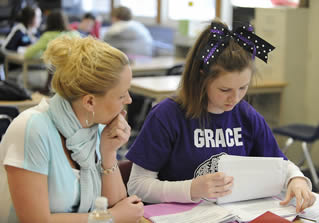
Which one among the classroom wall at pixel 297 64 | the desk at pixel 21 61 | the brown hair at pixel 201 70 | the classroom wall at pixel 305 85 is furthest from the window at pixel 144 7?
the brown hair at pixel 201 70

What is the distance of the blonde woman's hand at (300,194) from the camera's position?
5.44 feet

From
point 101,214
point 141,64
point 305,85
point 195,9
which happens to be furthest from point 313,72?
point 101,214

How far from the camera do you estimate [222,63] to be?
5.71 feet

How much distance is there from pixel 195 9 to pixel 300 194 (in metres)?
4.59

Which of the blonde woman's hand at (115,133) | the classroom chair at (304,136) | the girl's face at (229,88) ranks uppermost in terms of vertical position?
the girl's face at (229,88)

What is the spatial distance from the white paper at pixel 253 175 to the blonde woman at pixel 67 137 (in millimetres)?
328

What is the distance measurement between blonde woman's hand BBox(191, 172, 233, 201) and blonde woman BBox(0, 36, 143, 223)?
0.23 meters

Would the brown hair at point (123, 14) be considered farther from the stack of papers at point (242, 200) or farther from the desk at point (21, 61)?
the stack of papers at point (242, 200)

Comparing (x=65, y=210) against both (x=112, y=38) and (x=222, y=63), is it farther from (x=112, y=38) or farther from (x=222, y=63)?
(x=112, y=38)

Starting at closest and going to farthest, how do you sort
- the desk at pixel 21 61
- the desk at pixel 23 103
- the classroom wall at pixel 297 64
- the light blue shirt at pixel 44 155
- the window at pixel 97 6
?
the light blue shirt at pixel 44 155 → the desk at pixel 23 103 → the classroom wall at pixel 297 64 → the desk at pixel 21 61 → the window at pixel 97 6

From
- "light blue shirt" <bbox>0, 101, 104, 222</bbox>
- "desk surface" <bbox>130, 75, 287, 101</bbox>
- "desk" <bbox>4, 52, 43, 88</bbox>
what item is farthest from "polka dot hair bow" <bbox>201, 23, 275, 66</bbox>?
"desk" <bbox>4, 52, 43, 88</bbox>

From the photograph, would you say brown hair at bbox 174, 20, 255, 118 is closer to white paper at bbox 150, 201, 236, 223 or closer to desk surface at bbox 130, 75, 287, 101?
white paper at bbox 150, 201, 236, 223

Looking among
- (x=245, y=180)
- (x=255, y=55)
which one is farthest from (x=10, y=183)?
(x=255, y=55)

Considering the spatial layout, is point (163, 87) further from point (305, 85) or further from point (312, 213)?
point (312, 213)
